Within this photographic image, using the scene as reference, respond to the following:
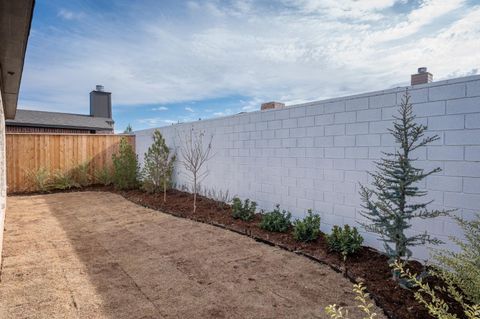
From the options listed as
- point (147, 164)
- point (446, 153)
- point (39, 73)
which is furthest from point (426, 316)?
point (39, 73)

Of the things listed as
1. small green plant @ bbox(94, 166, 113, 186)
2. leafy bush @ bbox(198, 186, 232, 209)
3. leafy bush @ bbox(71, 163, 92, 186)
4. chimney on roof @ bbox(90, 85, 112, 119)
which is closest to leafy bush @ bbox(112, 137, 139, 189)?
small green plant @ bbox(94, 166, 113, 186)

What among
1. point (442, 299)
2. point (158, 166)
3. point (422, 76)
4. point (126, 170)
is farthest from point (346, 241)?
point (126, 170)

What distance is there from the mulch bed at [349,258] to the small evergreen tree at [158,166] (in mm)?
1514

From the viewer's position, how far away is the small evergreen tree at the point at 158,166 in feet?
26.8

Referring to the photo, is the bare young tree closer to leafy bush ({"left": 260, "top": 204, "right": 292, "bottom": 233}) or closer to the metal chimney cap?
leafy bush ({"left": 260, "top": 204, "right": 292, "bottom": 233})

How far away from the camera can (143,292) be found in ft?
8.82

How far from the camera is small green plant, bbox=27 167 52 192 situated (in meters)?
9.15

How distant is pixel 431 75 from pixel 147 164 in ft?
24.4

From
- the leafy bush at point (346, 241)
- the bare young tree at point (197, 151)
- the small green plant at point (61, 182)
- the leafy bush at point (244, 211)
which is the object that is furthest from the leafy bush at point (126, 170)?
the leafy bush at point (346, 241)

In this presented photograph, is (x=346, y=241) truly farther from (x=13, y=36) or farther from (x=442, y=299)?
(x=13, y=36)

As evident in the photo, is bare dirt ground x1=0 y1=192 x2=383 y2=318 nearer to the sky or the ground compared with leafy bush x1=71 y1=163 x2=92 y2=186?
nearer to the ground

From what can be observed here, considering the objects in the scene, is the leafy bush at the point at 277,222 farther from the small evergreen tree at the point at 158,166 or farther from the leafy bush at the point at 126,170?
the leafy bush at the point at 126,170

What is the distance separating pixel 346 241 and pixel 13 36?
4.15 m

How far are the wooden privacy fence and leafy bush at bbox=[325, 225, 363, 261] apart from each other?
368 inches
